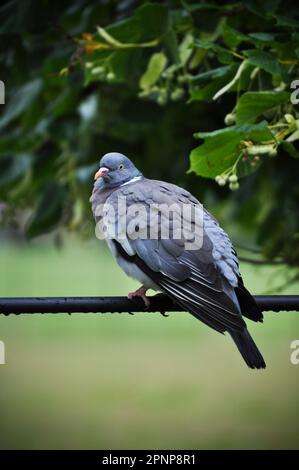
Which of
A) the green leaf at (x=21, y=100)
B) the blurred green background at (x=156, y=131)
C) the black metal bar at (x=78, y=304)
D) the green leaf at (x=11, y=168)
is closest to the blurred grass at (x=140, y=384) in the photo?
the blurred green background at (x=156, y=131)

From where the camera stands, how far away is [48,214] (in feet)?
18.2

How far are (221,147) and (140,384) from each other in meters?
9.11

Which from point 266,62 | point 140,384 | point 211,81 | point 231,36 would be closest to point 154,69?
point 211,81

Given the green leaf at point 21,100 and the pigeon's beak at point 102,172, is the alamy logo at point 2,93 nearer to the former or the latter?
the green leaf at point 21,100

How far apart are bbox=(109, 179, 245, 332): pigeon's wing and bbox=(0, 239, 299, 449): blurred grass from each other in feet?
5.01

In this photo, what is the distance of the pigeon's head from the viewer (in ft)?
14.9

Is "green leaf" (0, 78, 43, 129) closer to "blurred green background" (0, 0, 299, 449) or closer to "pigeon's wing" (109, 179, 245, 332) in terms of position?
"blurred green background" (0, 0, 299, 449)

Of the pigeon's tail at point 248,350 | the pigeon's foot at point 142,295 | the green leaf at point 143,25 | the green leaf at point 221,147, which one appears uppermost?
the green leaf at point 143,25

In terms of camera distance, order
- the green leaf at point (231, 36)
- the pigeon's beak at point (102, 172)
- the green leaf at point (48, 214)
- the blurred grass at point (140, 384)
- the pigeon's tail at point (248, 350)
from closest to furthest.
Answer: the pigeon's tail at point (248, 350) → the green leaf at point (231, 36) → the pigeon's beak at point (102, 172) → the green leaf at point (48, 214) → the blurred grass at point (140, 384)

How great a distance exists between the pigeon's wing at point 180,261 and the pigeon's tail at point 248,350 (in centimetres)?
3

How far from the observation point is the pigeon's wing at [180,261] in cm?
358

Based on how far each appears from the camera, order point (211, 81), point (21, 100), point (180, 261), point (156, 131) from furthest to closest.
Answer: point (156, 131)
point (21, 100)
point (211, 81)
point (180, 261)

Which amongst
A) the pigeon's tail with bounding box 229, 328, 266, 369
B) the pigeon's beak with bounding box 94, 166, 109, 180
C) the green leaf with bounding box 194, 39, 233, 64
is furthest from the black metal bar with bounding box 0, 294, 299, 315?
the pigeon's beak with bounding box 94, 166, 109, 180

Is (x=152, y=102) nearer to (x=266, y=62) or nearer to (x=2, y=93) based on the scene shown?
(x=2, y=93)
